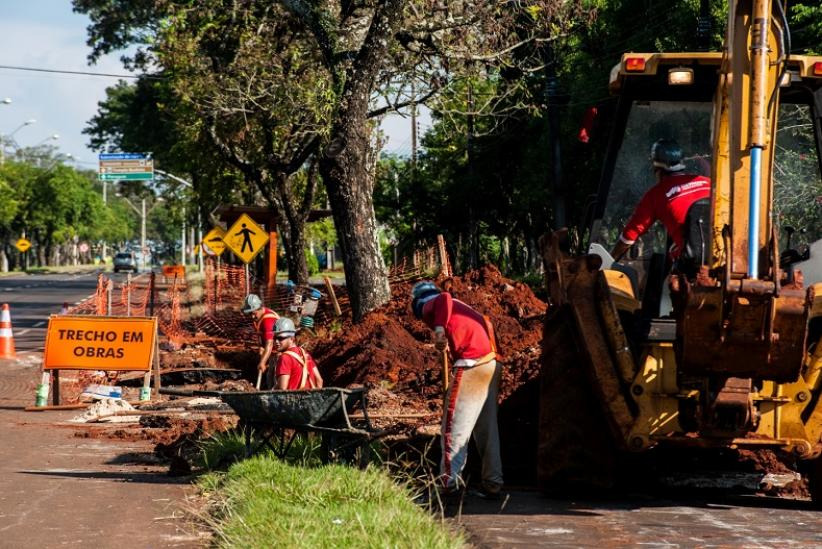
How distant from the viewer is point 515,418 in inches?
493

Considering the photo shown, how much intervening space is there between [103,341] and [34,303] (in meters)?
32.0

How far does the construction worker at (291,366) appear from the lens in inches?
476

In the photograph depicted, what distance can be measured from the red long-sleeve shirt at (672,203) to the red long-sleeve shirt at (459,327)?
1574 millimetres

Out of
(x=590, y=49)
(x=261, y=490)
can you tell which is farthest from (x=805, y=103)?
(x=590, y=49)

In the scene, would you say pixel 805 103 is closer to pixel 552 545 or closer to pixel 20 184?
pixel 552 545

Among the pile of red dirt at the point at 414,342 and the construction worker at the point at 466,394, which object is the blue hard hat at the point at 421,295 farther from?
the pile of red dirt at the point at 414,342

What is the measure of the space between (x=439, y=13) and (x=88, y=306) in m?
13.1

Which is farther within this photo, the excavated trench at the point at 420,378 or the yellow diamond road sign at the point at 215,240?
the yellow diamond road sign at the point at 215,240

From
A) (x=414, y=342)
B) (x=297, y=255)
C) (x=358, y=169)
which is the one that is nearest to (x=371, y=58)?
(x=358, y=169)

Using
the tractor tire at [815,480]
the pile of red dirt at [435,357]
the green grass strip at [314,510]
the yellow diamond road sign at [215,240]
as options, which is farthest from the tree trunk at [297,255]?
the tractor tire at [815,480]

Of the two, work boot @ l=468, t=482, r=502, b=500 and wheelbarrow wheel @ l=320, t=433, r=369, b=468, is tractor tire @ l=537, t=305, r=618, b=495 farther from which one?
wheelbarrow wheel @ l=320, t=433, r=369, b=468

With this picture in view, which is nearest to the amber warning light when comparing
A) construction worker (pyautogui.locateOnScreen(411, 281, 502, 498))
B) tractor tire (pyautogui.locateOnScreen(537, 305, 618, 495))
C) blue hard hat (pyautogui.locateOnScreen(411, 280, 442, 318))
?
tractor tire (pyautogui.locateOnScreen(537, 305, 618, 495))

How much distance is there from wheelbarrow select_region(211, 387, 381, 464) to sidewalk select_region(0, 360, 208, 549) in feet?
2.88

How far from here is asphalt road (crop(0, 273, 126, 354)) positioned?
105 ft
